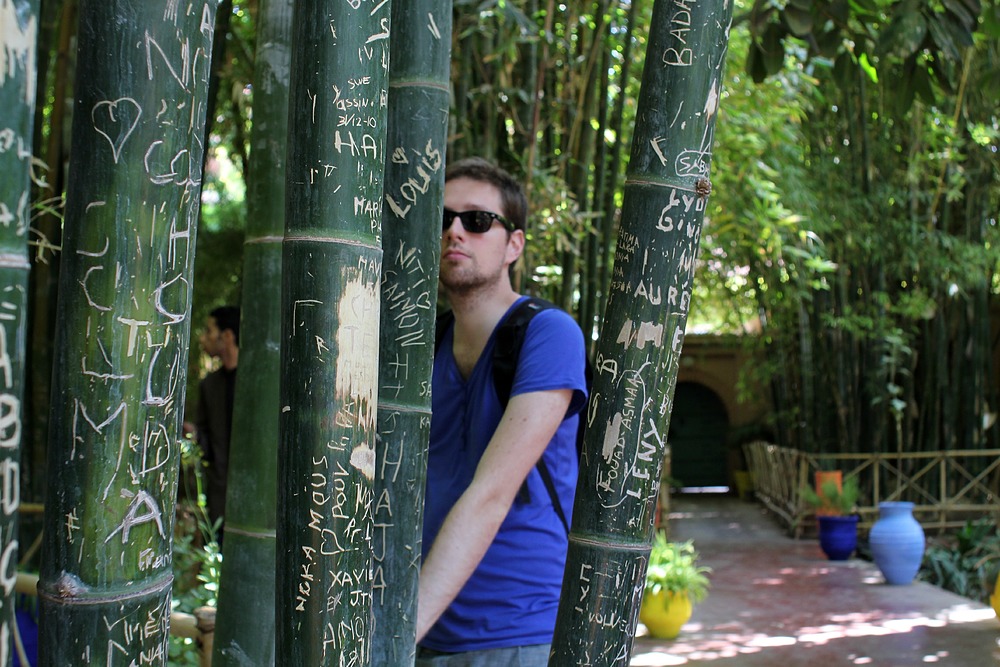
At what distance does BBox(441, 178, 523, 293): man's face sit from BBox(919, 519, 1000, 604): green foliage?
20.9 feet

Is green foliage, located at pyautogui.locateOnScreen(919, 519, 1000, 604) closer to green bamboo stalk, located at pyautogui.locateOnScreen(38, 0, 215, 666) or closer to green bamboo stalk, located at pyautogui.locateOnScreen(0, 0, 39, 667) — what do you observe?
green bamboo stalk, located at pyautogui.locateOnScreen(38, 0, 215, 666)

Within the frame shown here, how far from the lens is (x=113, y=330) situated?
2.54ft

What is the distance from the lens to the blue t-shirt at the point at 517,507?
1.43 metres

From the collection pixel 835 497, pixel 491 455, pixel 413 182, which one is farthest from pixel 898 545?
pixel 413 182

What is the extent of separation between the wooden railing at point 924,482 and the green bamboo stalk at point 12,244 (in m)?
8.93

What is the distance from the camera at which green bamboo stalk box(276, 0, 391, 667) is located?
917 millimetres

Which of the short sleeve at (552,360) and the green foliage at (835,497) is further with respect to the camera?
the green foliage at (835,497)

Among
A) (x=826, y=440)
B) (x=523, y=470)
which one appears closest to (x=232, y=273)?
(x=826, y=440)

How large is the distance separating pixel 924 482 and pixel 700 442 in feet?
22.0

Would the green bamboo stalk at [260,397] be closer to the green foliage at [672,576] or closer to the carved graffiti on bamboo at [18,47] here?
the carved graffiti on bamboo at [18,47]

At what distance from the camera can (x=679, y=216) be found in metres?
1.07

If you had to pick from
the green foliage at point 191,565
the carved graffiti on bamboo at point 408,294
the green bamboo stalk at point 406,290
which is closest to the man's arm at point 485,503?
the green bamboo stalk at point 406,290

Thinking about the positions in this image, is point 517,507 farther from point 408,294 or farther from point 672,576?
point 672,576

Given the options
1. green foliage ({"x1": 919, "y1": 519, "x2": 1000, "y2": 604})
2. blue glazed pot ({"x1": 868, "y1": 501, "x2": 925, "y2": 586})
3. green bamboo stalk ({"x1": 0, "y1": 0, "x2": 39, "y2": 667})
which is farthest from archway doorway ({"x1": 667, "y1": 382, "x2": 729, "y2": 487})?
green bamboo stalk ({"x1": 0, "y1": 0, "x2": 39, "y2": 667})
